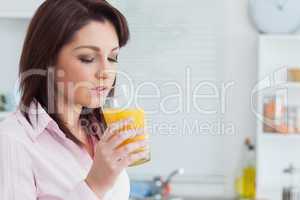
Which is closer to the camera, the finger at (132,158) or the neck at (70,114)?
the finger at (132,158)

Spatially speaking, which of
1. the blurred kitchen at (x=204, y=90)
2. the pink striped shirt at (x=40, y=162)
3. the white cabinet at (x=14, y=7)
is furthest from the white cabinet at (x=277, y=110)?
the pink striped shirt at (x=40, y=162)

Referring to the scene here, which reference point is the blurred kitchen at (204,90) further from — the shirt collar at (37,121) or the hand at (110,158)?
the hand at (110,158)

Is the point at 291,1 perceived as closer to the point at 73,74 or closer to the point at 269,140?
the point at 269,140

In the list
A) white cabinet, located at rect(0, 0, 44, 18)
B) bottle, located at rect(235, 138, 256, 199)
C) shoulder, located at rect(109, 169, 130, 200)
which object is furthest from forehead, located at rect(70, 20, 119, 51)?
bottle, located at rect(235, 138, 256, 199)

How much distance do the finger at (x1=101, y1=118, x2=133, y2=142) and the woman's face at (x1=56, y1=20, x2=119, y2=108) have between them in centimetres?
9

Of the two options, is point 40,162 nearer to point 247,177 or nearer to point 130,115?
point 130,115

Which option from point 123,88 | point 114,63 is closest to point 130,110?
point 114,63

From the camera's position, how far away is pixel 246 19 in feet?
9.24

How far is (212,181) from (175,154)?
0.78 ft

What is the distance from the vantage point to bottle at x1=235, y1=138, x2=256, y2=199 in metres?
2.72

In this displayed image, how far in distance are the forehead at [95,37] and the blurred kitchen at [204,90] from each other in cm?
171

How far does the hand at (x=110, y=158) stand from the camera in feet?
3.00

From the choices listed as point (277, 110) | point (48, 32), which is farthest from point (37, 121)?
point (277, 110)

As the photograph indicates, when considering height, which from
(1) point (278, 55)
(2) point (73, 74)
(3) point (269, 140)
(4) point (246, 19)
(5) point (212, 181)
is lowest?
(5) point (212, 181)
